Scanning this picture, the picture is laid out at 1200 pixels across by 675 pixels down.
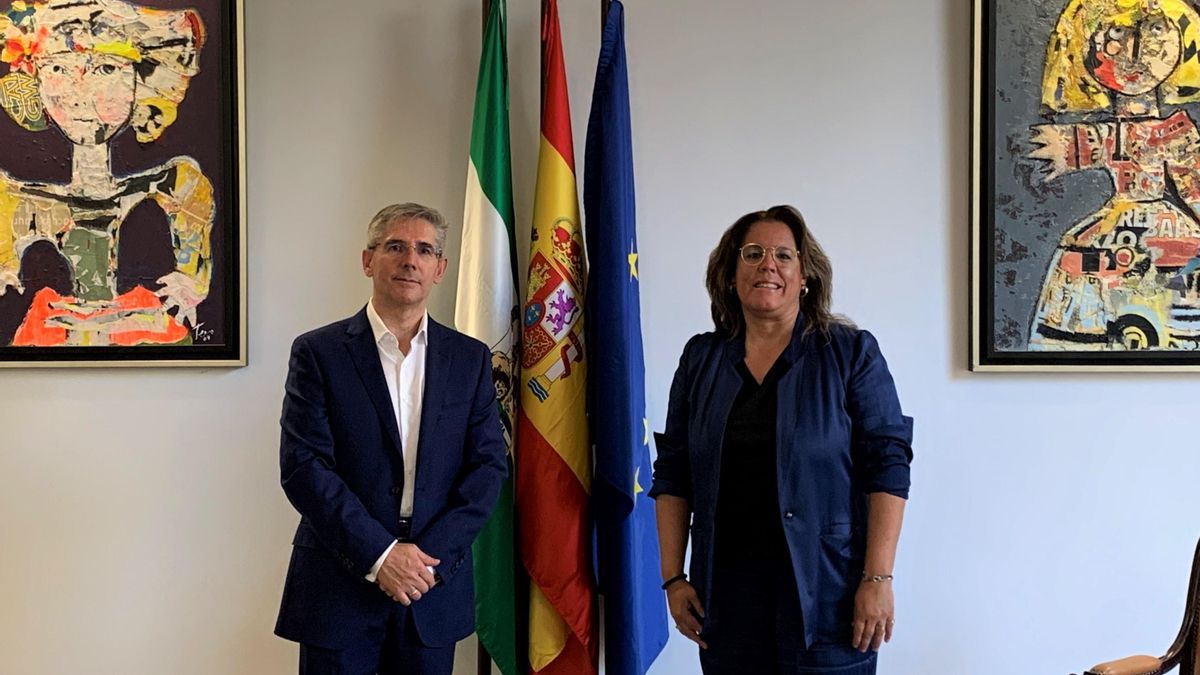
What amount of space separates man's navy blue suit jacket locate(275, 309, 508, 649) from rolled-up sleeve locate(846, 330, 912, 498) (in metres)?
0.72

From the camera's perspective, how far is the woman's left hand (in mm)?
1470

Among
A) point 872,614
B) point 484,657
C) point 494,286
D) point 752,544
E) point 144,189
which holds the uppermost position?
point 144,189

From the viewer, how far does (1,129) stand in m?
2.30

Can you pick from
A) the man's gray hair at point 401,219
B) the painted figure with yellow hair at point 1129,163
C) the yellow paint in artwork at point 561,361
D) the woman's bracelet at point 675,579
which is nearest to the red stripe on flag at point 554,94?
the yellow paint in artwork at point 561,361

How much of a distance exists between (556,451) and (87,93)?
154 cm

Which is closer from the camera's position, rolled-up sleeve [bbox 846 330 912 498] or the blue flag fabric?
rolled-up sleeve [bbox 846 330 912 498]

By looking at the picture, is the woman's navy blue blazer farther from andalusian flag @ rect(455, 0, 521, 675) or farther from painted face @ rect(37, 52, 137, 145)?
painted face @ rect(37, 52, 137, 145)

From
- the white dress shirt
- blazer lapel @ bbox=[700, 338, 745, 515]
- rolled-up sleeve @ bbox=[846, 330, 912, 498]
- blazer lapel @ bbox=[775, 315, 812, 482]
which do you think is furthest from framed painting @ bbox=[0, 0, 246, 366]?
rolled-up sleeve @ bbox=[846, 330, 912, 498]

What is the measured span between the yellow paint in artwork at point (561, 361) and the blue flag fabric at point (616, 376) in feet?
0.12

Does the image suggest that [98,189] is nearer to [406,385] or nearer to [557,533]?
[406,385]

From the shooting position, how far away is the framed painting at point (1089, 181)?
2.22 m

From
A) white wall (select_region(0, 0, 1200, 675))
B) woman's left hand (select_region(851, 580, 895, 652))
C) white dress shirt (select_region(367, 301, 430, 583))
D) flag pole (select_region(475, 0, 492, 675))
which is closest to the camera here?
woman's left hand (select_region(851, 580, 895, 652))

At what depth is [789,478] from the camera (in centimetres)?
149

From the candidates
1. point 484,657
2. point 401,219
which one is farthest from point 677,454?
point 484,657
